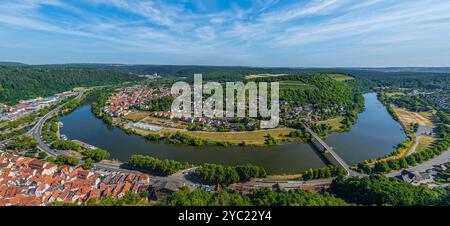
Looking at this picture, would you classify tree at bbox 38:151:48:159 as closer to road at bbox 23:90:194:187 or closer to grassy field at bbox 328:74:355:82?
road at bbox 23:90:194:187

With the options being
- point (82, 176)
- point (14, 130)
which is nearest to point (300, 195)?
point (82, 176)

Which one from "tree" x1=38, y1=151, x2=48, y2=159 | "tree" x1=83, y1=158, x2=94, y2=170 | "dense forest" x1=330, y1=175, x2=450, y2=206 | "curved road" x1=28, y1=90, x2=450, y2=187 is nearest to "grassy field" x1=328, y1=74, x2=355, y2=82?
"curved road" x1=28, y1=90, x2=450, y2=187

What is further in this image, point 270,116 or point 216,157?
point 270,116

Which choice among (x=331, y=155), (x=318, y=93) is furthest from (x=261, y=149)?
(x=318, y=93)

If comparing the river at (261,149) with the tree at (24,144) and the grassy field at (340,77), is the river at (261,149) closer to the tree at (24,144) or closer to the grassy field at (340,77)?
the tree at (24,144)
